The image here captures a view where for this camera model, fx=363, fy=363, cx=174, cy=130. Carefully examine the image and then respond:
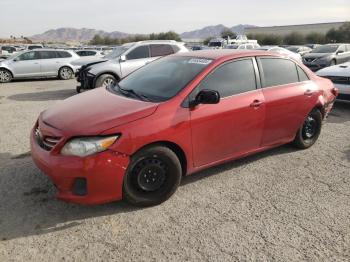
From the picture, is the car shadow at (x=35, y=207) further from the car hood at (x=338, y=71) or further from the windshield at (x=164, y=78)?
the car hood at (x=338, y=71)

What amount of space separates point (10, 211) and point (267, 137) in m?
3.23

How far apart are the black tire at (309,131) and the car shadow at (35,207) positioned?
150 centimetres

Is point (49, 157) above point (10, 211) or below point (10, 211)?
above

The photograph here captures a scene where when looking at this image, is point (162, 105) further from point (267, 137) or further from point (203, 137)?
point (267, 137)

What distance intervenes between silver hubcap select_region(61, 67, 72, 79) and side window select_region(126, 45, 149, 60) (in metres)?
6.38

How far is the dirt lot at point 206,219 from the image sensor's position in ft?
10.2

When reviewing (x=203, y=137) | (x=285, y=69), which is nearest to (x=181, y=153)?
(x=203, y=137)

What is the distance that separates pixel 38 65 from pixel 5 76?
1.43m

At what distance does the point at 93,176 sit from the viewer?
3.41 meters

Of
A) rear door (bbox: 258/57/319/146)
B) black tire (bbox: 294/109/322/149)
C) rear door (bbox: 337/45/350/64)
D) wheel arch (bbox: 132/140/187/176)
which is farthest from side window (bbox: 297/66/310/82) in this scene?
rear door (bbox: 337/45/350/64)

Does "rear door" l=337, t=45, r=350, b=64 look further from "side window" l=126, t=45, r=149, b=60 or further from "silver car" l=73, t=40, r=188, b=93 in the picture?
"side window" l=126, t=45, r=149, b=60

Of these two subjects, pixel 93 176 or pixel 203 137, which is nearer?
pixel 93 176

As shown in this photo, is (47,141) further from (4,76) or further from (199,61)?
(4,76)

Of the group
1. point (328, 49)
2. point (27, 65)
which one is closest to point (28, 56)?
point (27, 65)
